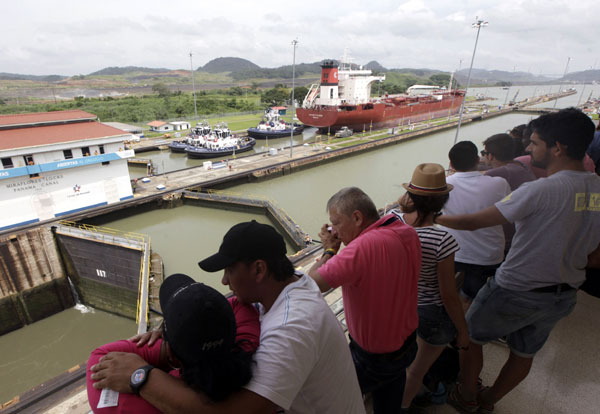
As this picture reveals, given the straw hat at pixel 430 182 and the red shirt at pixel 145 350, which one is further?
the straw hat at pixel 430 182

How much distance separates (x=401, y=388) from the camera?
169cm

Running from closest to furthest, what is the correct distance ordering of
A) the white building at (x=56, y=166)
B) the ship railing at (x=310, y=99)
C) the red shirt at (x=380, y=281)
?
the red shirt at (x=380, y=281) → the white building at (x=56, y=166) → the ship railing at (x=310, y=99)

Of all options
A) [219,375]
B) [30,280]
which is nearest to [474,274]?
[219,375]

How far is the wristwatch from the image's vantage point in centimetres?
83

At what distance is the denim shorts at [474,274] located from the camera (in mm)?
2211

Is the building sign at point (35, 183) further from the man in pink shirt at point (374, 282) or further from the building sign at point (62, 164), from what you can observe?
the man in pink shirt at point (374, 282)

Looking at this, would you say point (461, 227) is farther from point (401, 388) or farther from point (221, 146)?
point (221, 146)

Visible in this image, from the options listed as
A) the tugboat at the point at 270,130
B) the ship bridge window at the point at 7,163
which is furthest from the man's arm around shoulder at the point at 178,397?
the tugboat at the point at 270,130

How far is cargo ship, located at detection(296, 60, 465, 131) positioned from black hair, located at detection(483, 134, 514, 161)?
24.7 m

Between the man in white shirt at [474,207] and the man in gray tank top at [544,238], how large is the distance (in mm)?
340

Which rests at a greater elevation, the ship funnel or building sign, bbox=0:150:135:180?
the ship funnel

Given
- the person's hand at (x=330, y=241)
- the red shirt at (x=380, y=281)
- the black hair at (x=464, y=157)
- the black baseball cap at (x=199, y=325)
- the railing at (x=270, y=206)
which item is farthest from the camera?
the railing at (x=270, y=206)

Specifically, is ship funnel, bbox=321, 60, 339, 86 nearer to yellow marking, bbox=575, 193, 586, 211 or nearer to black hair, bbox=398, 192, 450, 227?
black hair, bbox=398, 192, 450, 227

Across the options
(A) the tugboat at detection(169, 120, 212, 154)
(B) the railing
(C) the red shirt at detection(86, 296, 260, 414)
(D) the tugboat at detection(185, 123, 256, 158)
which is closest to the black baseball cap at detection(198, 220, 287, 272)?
(C) the red shirt at detection(86, 296, 260, 414)
